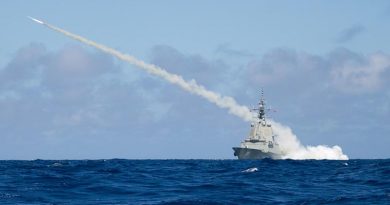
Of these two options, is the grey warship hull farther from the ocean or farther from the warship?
the ocean

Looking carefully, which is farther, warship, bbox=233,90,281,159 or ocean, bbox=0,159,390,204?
warship, bbox=233,90,281,159

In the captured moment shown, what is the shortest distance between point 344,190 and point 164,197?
44.1ft

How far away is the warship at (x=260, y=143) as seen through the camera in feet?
568

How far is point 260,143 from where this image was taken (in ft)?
569

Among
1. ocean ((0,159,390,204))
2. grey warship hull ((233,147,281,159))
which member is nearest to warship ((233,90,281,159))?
grey warship hull ((233,147,281,159))

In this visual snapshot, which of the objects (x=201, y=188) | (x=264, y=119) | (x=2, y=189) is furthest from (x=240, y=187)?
(x=264, y=119)

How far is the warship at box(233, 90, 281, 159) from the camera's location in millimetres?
173125

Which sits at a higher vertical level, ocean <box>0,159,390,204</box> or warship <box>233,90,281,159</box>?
warship <box>233,90,281,159</box>

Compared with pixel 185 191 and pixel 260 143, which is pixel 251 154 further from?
pixel 185 191

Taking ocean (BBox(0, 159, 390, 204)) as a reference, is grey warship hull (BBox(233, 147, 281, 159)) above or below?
above

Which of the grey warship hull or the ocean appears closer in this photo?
the ocean

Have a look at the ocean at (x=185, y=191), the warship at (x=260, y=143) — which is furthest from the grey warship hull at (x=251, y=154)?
the ocean at (x=185, y=191)

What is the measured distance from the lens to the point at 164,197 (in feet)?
128

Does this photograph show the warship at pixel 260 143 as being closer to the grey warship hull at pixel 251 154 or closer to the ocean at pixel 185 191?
the grey warship hull at pixel 251 154
